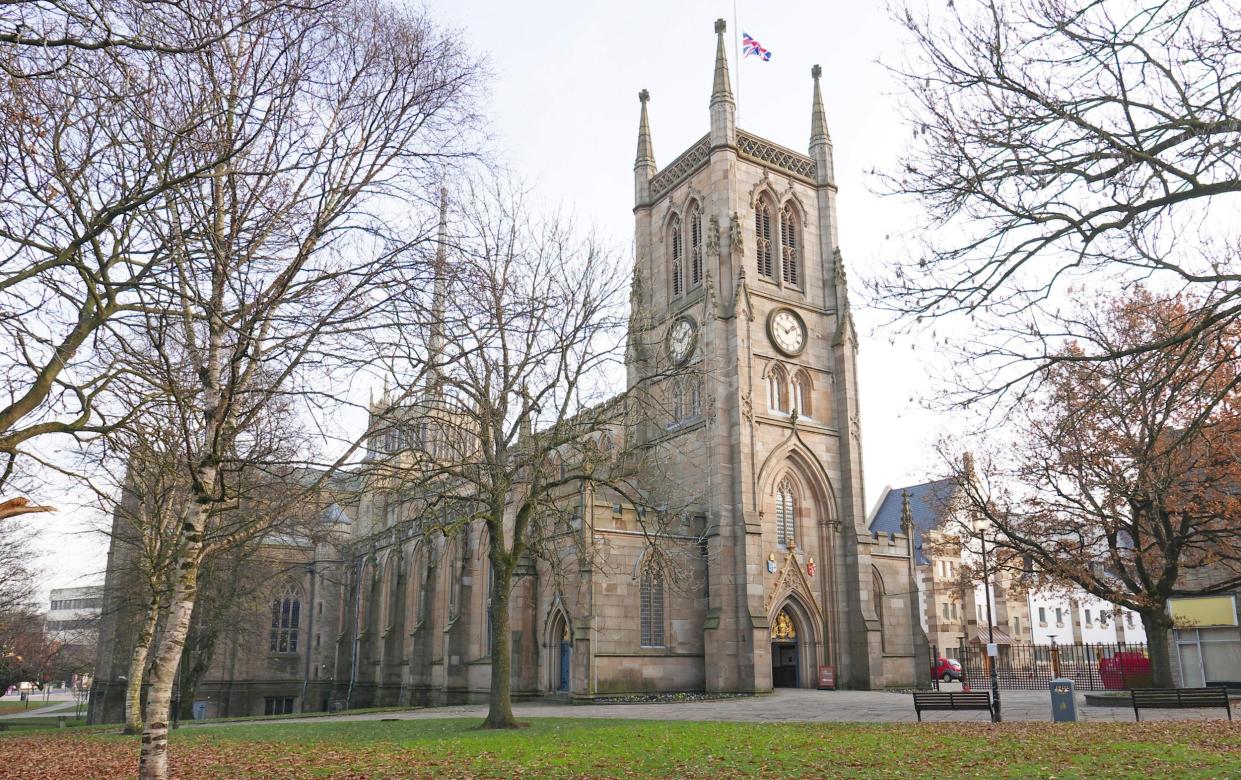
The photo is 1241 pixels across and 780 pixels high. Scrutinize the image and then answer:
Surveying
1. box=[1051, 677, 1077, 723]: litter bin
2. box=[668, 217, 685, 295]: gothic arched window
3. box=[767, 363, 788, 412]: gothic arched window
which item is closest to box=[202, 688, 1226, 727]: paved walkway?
box=[1051, 677, 1077, 723]: litter bin

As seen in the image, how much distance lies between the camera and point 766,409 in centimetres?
3694

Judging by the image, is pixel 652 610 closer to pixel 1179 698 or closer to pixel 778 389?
pixel 778 389

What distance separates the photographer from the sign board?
115 ft

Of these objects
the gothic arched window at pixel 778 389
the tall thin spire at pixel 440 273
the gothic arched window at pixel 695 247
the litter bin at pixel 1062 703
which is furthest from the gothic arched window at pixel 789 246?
the tall thin spire at pixel 440 273

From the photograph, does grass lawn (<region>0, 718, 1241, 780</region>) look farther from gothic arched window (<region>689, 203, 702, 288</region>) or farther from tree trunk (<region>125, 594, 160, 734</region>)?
gothic arched window (<region>689, 203, 702, 288</region>)

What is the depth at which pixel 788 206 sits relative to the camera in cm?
4138

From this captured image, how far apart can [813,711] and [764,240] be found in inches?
868

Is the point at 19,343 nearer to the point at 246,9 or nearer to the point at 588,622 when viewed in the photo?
the point at 246,9

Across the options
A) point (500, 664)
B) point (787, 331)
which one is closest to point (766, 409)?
point (787, 331)

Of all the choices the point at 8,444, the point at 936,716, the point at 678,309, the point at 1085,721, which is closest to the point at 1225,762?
the point at 1085,721

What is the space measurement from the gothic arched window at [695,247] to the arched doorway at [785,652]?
1463 centimetres

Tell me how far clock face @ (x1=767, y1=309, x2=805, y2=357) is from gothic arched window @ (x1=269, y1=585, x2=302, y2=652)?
3699 cm

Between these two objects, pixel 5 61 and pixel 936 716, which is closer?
pixel 5 61

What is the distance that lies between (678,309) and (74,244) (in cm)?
3308
